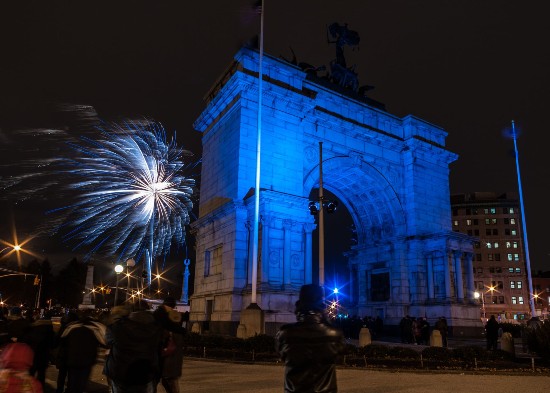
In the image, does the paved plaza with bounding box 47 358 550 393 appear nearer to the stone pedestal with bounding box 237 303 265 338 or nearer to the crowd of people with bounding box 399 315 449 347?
the stone pedestal with bounding box 237 303 265 338

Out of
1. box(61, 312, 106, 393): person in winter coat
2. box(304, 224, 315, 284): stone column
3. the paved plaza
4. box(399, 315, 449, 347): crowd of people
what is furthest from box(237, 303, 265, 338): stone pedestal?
box(61, 312, 106, 393): person in winter coat

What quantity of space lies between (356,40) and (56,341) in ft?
118

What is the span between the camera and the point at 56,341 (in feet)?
25.9

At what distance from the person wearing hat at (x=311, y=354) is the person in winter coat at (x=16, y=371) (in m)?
2.28

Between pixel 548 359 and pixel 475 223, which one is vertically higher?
pixel 475 223

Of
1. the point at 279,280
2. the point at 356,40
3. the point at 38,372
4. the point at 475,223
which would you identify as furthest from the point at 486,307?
the point at 38,372

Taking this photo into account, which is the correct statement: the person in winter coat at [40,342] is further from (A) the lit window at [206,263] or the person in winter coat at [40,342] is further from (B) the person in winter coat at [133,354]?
(A) the lit window at [206,263]

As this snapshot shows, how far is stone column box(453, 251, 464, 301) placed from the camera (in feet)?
107

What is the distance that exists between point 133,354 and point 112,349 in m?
0.33

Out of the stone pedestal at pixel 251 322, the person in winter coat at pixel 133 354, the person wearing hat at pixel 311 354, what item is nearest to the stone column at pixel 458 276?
the stone pedestal at pixel 251 322

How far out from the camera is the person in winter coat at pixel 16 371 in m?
3.86

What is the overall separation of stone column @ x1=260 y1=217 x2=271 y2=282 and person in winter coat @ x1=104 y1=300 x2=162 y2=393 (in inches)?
785

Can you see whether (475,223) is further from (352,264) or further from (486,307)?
(352,264)

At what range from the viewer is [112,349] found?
5.34 meters
